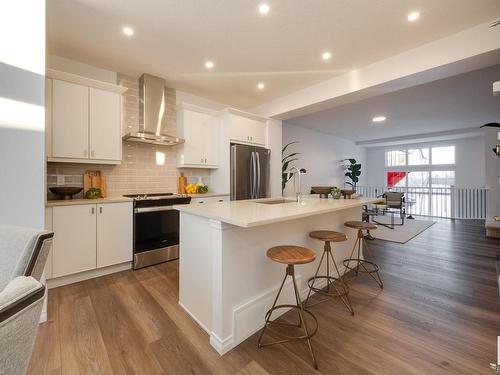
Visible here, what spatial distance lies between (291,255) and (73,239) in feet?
7.70

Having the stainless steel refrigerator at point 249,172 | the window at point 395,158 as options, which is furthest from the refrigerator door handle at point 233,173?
the window at point 395,158

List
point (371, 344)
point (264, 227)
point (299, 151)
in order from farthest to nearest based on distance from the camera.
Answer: point (299, 151) → point (264, 227) → point (371, 344)

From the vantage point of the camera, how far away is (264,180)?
4.24 m

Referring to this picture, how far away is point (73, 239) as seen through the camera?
2453 millimetres

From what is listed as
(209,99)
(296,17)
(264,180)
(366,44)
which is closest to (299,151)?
(264,180)

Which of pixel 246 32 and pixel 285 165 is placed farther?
pixel 285 165

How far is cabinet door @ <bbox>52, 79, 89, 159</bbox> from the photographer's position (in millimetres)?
2535

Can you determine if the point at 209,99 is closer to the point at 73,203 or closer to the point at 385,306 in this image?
the point at 73,203

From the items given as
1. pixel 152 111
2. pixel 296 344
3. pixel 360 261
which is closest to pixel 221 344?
pixel 296 344

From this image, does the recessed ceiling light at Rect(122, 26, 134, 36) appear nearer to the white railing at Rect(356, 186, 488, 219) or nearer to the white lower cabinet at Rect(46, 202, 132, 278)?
the white lower cabinet at Rect(46, 202, 132, 278)

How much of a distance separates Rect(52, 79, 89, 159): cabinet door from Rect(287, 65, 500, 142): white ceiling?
440cm

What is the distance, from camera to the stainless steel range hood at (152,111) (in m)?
3.30

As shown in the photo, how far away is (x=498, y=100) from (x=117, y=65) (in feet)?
20.9

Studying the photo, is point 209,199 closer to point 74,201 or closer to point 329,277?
point 74,201
